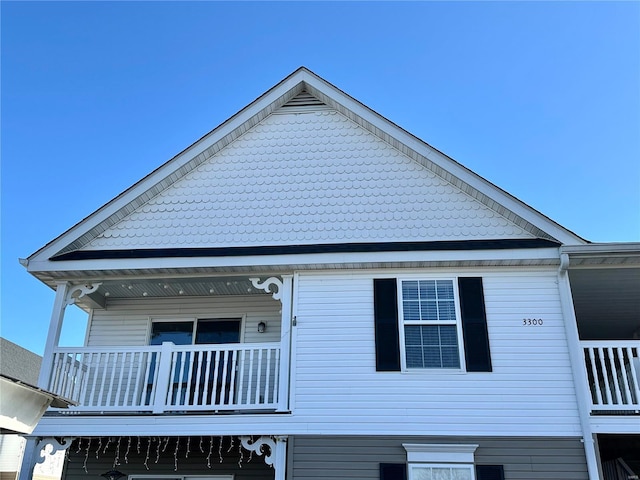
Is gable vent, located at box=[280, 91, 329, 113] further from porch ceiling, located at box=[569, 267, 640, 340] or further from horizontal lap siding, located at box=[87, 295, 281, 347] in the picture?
porch ceiling, located at box=[569, 267, 640, 340]

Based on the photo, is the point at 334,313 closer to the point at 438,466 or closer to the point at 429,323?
the point at 429,323

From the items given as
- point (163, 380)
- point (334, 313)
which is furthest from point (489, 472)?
point (163, 380)

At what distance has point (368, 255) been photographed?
1009 cm

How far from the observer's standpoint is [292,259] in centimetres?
1020

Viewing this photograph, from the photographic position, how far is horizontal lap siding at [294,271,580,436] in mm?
9094

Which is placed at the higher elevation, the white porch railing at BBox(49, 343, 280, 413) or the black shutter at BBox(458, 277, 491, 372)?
the black shutter at BBox(458, 277, 491, 372)

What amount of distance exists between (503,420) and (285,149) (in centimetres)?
617

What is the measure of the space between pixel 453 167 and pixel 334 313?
3338 millimetres

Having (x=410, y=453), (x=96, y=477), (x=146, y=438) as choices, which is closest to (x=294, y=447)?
(x=410, y=453)

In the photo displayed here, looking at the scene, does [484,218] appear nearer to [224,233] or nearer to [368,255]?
[368,255]

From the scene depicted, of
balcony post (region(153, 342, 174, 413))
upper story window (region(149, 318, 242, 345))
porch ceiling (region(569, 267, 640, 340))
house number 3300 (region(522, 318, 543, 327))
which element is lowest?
balcony post (region(153, 342, 174, 413))

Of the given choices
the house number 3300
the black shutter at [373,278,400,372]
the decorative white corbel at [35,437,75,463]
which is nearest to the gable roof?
the black shutter at [373,278,400,372]

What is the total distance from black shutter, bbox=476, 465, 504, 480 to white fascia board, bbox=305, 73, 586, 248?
3.72 metres

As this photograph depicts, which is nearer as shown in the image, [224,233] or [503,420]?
[503,420]
